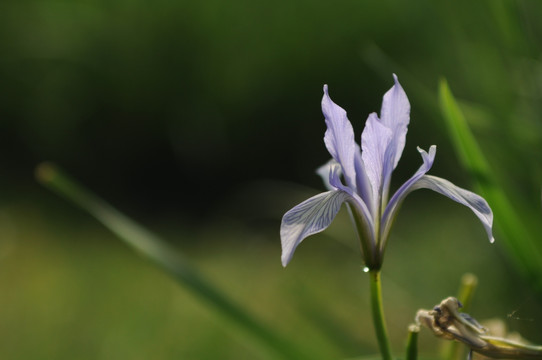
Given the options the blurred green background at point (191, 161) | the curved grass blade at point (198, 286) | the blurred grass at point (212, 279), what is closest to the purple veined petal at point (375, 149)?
the curved grass blade at point (198, 286)

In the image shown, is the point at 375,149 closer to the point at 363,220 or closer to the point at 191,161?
the point at 363,220

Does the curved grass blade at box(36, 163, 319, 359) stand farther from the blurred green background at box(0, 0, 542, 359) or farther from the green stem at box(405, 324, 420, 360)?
the blurred green background at box(0, 0, 542, 359)

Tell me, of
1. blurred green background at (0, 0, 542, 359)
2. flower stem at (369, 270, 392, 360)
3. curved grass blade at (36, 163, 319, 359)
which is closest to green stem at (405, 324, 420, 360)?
flower stem at (369, 270, 392, 360)

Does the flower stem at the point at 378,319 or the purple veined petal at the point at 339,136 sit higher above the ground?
the purple veined petal at the point at 339,136

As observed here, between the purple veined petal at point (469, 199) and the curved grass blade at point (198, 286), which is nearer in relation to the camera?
the purple veined petal at point (469, 199)

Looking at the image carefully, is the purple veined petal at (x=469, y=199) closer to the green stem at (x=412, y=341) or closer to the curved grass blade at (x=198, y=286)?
the green stem at (x=412, y=341)

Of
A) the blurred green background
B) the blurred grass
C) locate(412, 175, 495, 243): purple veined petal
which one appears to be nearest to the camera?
locate(412, 175, 495, 243): purple veined petal

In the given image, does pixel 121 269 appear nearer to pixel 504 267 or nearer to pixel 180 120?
pixel 180 120
